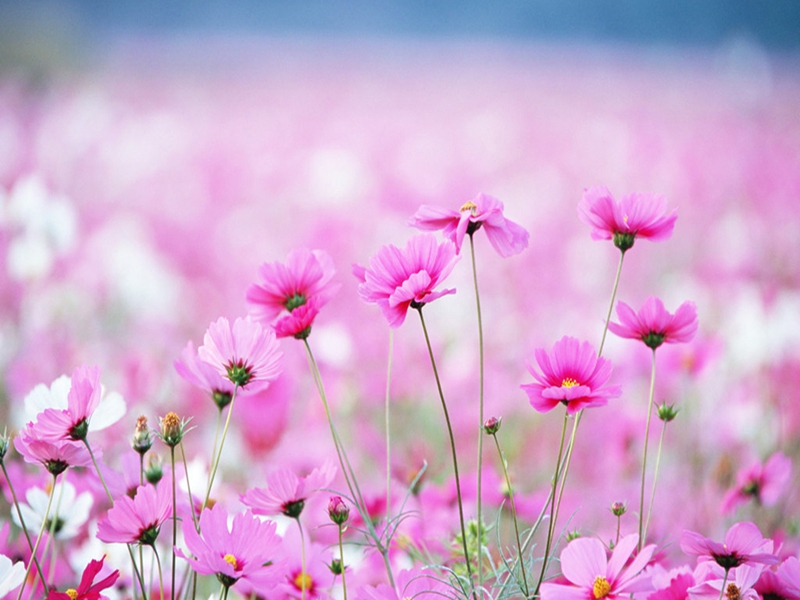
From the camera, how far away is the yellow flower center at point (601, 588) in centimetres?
30

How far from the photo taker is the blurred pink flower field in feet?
1.12

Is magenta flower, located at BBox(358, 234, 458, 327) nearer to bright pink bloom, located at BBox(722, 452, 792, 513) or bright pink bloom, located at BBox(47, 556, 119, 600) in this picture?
bright pink bloom, located at BBox(47, 556, 119, 600)

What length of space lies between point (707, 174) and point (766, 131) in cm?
60

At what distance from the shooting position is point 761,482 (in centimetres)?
49

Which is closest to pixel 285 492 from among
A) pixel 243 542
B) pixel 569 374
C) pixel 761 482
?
pixel 243 542

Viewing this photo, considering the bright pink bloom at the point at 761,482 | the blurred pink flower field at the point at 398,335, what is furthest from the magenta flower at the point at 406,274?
the bright pink bloom at the point at 761,482

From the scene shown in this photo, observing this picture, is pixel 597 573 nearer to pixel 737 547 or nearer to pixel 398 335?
pixel 737 547

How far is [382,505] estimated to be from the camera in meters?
0.49

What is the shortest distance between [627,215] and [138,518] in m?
0.25

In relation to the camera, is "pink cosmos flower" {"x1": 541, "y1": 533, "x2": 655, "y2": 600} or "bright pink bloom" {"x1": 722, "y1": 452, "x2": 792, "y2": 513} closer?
"pink cosmos flower" {"x1": 541, "y1": 533, "x2": 655, "y2": 600}

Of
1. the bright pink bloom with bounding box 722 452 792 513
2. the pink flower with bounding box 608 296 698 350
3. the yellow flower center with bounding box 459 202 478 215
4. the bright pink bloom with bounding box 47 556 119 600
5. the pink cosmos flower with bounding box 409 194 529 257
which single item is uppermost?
the yellow flower center with bounding box 459 202 478 215

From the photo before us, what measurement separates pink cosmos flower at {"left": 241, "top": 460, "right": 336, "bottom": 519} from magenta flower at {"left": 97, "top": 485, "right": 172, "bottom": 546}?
0.12 ft

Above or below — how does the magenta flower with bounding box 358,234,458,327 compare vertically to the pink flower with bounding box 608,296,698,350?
above

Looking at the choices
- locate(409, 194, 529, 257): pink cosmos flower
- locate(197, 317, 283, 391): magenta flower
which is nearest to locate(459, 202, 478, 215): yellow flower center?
locate(409, 194, 529, 257): pink cosmos flower
